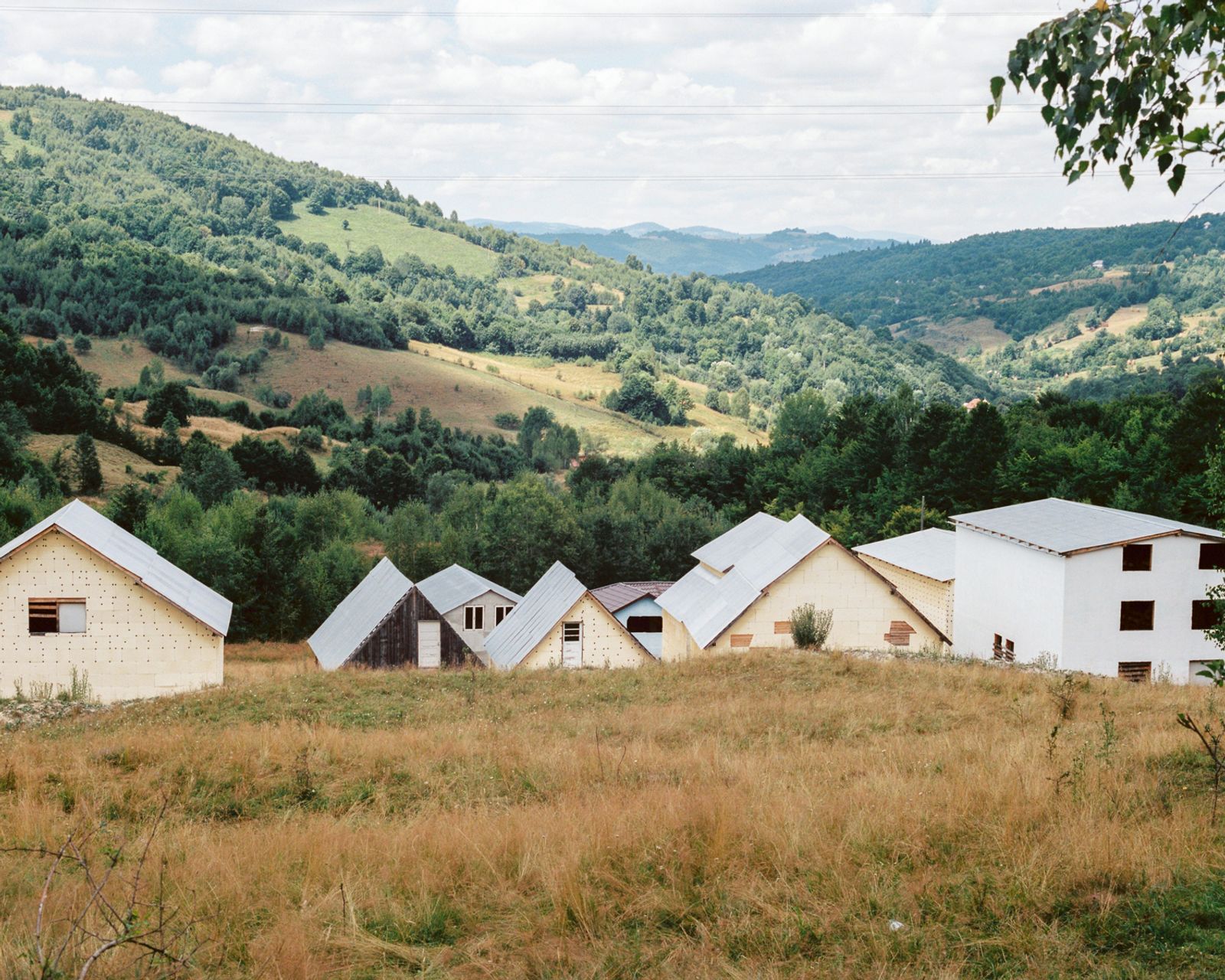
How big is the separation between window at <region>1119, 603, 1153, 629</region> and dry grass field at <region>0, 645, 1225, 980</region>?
2102cm

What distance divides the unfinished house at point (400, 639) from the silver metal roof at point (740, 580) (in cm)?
791

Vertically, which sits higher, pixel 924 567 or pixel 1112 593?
pixel 1112 593

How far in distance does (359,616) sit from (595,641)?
9651 mm

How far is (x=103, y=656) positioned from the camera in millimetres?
28422

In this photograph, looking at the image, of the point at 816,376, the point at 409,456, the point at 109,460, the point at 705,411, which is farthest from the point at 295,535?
the point at 816,376

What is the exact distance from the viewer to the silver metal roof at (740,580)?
3347cm

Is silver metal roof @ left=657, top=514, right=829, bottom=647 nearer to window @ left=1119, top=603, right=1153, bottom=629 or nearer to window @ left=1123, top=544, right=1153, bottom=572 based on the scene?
window @ left=1123, top=544, right=1153, bottom=572

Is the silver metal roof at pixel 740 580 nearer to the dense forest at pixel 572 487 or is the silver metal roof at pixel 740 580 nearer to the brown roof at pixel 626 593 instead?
the brown roof at pixel 626 593

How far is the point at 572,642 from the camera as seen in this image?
34.1 m

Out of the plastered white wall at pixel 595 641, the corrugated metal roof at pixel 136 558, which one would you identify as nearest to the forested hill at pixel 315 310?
the plastered white wall at pixel 595 641

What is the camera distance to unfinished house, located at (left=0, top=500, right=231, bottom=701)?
27.8 meters

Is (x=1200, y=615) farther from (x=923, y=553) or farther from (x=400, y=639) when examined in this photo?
(x=400, y=639)

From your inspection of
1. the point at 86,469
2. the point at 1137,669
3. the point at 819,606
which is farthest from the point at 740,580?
the point at 86,469

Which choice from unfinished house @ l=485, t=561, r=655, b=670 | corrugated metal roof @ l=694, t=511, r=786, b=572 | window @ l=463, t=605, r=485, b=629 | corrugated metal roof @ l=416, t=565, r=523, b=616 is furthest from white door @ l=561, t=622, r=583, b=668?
window @ l=463, t=605, r=485, b=629
